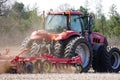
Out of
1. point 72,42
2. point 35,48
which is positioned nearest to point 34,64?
point 35,48

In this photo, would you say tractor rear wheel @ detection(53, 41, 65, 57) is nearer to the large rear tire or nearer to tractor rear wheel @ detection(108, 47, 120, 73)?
the large rear tire

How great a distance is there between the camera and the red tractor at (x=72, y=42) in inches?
711

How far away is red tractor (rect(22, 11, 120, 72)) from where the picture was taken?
59.3 feet

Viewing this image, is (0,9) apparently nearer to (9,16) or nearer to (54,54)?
(9,16)

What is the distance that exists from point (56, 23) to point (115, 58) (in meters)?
4.12

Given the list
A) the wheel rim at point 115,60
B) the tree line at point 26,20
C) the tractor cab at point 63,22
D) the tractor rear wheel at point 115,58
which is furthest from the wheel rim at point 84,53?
the tree line at point 26,20

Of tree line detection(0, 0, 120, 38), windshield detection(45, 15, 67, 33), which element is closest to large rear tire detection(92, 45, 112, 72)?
windshield detection(45, 15, 67, 33)

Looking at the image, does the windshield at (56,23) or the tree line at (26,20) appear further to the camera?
the tree line at (26,20)

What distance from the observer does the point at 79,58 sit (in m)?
17.9

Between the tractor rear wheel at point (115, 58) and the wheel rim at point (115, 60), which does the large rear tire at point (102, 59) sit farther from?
the wheel rim at point (115, 60)

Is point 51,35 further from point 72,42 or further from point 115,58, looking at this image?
point 115,58

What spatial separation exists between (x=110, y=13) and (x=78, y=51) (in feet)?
125

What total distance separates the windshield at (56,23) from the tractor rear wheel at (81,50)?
97cm

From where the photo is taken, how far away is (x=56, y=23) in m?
19.1
